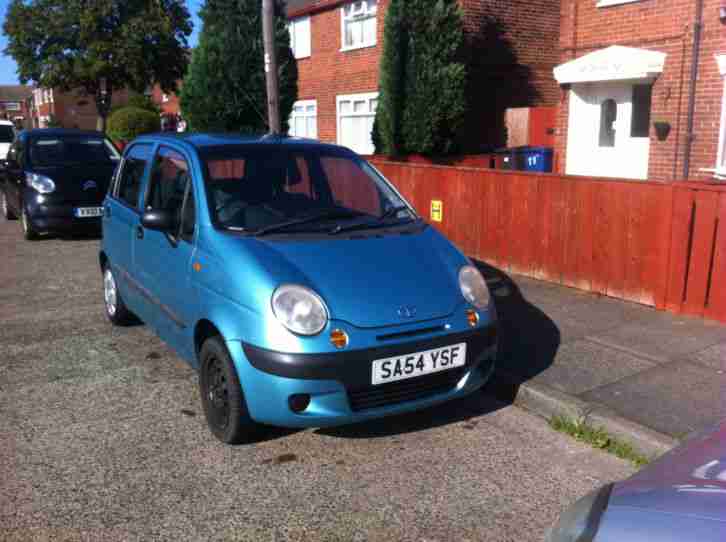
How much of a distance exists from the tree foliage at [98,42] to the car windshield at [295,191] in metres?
26.0

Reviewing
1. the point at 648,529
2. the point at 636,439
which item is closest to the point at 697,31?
the point at 636,439

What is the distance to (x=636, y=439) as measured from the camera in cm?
424

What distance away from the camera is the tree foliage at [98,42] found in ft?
94.3

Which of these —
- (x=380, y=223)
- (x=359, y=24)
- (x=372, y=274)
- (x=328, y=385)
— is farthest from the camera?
(x=359, y=24)

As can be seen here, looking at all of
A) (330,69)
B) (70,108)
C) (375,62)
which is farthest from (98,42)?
(70,108)

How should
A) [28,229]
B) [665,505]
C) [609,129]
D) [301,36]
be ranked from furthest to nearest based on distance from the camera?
1. [301,36]
2. [609,129]
3. [28,229]
4. [665,505]

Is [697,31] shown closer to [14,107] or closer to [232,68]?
[232,68]

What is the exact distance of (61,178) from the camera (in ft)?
37.1

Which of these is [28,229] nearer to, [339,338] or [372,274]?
[372,274]

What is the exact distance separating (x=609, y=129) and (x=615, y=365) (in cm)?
862

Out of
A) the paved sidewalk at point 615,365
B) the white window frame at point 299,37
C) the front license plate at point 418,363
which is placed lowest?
the paved sidewalk at point 615,365

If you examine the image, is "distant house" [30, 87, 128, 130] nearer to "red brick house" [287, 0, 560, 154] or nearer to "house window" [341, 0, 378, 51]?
"red brick house" [287, 0, 560, 154]

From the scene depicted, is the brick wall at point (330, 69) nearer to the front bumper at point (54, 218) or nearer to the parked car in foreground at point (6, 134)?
the parked car in foreground at point (6, 134)

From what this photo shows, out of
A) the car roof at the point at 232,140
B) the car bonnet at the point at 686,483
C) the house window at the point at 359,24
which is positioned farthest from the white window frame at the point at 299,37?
the car bonnet at the point at 686,483
